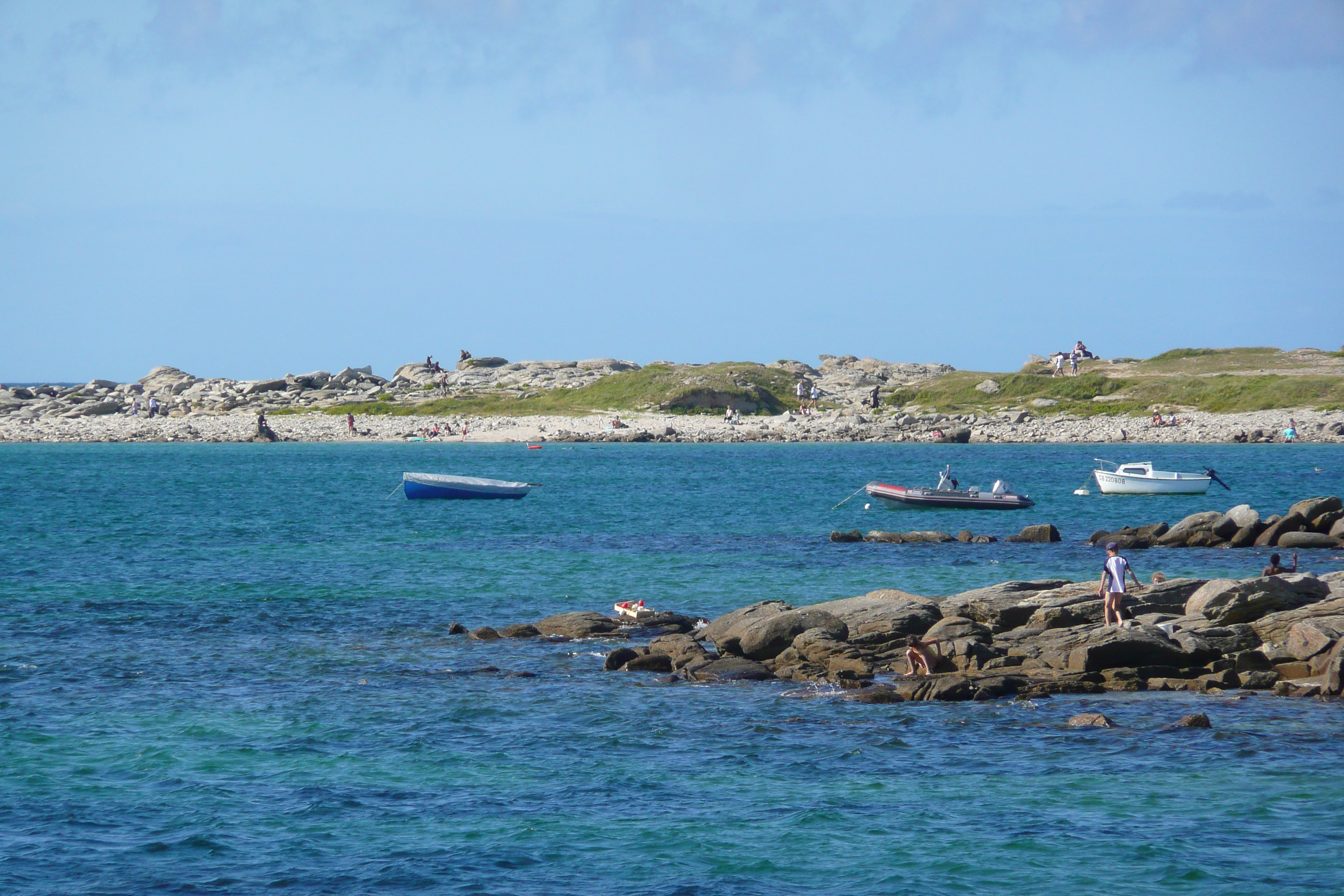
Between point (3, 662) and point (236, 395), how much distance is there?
463 feet

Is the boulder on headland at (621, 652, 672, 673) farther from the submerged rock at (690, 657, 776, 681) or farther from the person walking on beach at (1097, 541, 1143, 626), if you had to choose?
the person walking on beach at (1097, 541, 1143, 626)

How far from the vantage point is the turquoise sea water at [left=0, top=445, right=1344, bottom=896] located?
49.2 ft

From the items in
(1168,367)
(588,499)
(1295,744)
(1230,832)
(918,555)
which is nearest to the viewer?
(1230,832)

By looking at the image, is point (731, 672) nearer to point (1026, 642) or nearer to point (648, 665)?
point (648, 665)

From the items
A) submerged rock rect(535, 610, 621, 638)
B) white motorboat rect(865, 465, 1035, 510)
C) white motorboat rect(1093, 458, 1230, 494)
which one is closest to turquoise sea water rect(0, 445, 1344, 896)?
submerged rock rect(535, 610, 621, 638)

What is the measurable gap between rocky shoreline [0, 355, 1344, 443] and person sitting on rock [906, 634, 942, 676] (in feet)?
327

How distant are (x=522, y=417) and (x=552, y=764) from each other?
125129 millimetres

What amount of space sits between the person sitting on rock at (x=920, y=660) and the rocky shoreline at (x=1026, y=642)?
0.48 feet

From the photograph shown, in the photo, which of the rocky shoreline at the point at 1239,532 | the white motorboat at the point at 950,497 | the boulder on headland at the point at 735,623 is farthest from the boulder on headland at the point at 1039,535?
the boulder on headland at the point at 735,623

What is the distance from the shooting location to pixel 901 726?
821 inches

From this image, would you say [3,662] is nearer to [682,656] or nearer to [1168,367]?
[682,656]

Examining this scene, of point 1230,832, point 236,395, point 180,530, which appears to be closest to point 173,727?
point 1230,832

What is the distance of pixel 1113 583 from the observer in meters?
25.8

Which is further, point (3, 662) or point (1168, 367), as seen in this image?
point (1168, 367)
